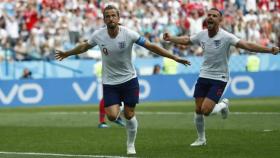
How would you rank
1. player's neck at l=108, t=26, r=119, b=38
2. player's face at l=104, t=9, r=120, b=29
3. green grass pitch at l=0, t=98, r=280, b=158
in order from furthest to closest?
green grass pitch at l=0, t=98, r=280, b=158, player's neck at l=108, t=26, r=119, b=38, player's face at l=104, t=9, r=120, b=29

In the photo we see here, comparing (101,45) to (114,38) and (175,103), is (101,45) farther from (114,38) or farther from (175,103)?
(175,103)

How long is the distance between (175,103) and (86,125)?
944cm

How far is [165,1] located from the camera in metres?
37.5

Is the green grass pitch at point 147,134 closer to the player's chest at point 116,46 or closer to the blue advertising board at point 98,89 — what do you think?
the player's chest at point 116,46

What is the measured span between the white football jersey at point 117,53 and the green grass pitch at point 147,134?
1260mm

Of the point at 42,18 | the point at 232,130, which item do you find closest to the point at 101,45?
the point at 232,130

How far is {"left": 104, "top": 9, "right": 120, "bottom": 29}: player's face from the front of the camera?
13086mm

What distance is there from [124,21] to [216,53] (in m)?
19.7

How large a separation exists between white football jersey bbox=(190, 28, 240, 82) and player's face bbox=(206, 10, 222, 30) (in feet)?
0.71

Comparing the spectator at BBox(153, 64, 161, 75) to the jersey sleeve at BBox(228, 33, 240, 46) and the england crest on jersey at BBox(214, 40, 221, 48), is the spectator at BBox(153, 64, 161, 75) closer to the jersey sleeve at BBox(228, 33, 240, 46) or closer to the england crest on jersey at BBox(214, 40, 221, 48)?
the england crest on jersey at BBox(214, 40, 221, 48)

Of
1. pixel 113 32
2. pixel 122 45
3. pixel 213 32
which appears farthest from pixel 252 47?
pixel 113 32

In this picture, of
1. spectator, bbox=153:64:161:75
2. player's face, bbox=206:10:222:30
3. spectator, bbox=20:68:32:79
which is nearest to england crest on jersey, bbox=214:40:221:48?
player's face, bbox=206:10:222:30

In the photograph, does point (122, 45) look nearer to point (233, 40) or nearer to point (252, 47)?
point (233, 40)

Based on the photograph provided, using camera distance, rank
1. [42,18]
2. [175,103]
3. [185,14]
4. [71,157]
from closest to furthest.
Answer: [71,157]
[175,103]
[42,18]
[185,14]
